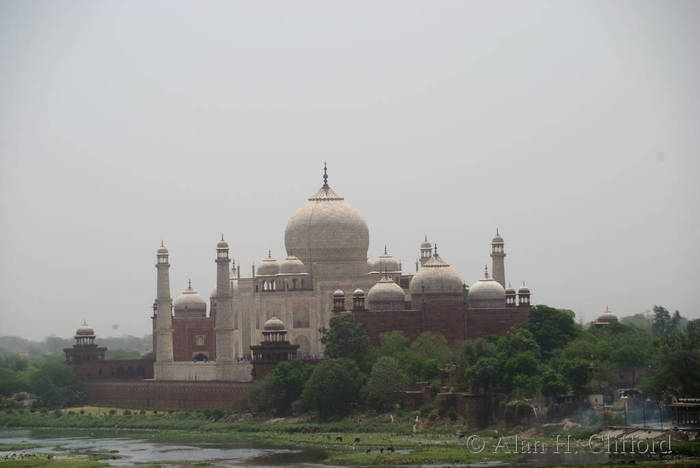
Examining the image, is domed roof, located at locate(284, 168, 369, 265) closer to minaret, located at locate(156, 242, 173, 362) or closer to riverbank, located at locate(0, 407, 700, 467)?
minaret, located at locate(156, 242, 173, 362)

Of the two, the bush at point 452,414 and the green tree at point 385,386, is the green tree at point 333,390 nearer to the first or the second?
the green tree at point 385,386

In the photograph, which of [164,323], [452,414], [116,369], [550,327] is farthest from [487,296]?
[116,369]

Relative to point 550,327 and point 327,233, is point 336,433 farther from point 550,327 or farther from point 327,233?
point 327,233

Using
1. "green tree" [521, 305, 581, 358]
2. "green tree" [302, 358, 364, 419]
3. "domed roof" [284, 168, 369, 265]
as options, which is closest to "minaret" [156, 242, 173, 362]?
"domed roof" [284, 168, 369, 265]

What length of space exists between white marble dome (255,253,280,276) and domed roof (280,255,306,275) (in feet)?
1.81

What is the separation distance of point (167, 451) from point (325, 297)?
19.2 metres

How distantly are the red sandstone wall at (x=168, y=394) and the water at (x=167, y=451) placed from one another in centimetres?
679

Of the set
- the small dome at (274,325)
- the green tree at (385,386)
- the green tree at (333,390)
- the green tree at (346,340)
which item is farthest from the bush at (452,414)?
the small dome at (274,325)

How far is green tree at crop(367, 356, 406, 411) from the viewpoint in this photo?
72.8 m

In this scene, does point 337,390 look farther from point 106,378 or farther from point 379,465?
point 106,378

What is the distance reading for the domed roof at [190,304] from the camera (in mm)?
96575

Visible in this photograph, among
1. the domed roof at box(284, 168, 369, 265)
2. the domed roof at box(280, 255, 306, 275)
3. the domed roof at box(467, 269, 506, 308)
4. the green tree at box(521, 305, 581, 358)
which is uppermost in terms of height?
the domed roof at box(284, 168, 369, 265)

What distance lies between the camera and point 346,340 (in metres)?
78.4

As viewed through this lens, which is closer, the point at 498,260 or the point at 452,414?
the point at 452,414
